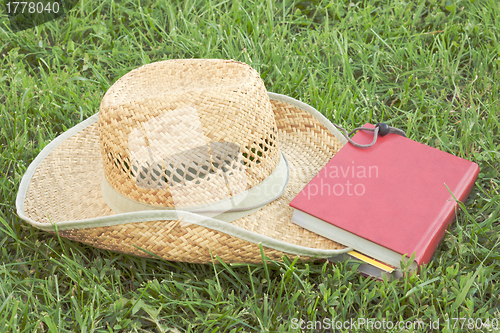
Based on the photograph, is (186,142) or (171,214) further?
(186,142)

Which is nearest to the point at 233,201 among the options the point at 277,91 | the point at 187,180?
the point at 187,180

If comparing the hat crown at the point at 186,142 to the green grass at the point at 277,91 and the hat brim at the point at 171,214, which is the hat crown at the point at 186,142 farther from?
the green grass at the point at 277,91

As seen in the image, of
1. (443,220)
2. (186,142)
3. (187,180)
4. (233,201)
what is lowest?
(443,220)

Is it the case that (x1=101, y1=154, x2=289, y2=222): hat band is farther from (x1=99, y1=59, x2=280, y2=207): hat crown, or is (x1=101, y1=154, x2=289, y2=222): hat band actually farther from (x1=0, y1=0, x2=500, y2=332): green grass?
(x1=0, y1=0, x2=500, y2=332): green grass

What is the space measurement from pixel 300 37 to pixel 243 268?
2.25 m

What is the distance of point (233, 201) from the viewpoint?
1.99m

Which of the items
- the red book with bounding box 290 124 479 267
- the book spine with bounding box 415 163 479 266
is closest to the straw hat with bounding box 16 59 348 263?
the red book with bounding box 290 124 479 267

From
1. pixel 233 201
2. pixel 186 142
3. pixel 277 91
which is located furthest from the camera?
pixel 277 91

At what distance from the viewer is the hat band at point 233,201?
6.41 feet

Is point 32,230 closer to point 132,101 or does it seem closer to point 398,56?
point 132,101

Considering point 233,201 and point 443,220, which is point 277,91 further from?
point 443,220

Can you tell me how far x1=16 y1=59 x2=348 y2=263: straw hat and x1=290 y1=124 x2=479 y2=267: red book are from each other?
111 mm

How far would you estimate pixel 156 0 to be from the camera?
4031 millimetres

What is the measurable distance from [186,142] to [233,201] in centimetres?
33
